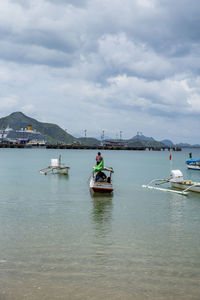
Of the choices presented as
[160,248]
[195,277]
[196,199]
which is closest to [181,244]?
[160,248]

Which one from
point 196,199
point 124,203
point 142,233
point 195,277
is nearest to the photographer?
point 195,277

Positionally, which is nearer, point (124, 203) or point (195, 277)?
point (195, 277)

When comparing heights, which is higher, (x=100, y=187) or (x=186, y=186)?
(x=100, y=187)

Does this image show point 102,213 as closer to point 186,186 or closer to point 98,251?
point 98,251

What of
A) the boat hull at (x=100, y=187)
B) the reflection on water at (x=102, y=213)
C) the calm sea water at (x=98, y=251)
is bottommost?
the reflection on water at (x=102, y=213)

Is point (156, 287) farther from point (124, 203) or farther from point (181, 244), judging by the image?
point (124, 203)

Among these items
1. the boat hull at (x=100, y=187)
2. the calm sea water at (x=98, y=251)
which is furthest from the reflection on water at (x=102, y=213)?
the boat hull at (x=100, y=187)

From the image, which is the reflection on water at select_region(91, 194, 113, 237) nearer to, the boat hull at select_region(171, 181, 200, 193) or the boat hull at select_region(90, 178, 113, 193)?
the boat hull at select_region(90, 178, 113, 193)

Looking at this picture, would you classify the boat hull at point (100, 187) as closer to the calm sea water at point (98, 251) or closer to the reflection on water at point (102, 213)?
the reflection on water at point (102, 213)

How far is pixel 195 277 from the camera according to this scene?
1014 cm

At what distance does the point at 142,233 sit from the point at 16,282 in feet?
26.3

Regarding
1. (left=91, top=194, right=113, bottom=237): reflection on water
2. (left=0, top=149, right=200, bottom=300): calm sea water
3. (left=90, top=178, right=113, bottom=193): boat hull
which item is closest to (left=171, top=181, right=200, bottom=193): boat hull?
(left=0, top=149, right=200, bottom=300): calm sea water

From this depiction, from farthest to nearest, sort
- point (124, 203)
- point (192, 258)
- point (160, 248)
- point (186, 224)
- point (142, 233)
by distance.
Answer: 1. point (124, 203)
2. point (186, 224)
3. point (142, 233)
4. point (160, 248)
5. point (192, 258)

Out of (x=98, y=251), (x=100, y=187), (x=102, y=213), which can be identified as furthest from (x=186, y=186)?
(x=98, y=251)
